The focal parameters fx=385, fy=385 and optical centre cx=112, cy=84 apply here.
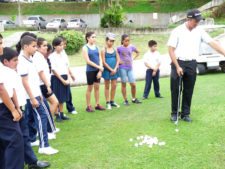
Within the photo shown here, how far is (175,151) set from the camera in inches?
217

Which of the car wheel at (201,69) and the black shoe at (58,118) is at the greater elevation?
the car wheel at (201,69)

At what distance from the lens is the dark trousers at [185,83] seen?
6.77m

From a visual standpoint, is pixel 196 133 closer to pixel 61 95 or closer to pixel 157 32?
pixel 61 95

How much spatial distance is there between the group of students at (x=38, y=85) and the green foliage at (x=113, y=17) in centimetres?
2094

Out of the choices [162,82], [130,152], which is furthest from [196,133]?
[162,82]

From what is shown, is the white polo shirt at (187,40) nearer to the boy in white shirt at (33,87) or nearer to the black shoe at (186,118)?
the black shoe at (186,118)

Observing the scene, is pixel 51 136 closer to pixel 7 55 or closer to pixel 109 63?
pixel 7 55

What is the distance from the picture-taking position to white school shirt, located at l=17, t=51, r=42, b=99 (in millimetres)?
5222

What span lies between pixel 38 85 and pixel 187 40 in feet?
8.85

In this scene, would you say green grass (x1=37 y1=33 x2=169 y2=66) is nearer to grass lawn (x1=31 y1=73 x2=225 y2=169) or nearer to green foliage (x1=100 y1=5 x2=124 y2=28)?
green foliage (x1=100 y1=5 x2=124 y2=28)

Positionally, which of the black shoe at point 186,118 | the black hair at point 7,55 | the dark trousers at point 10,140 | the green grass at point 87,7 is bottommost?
the black shoe at point 186,118

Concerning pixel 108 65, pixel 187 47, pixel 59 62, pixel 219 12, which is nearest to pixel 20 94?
pixel 59 62

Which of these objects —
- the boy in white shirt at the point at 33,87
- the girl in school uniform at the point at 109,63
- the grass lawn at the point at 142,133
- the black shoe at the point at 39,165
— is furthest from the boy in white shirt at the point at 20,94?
the girl in school uniform at the point at 109,63

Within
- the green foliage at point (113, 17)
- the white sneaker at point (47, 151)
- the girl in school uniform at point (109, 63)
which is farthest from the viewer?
the green foliage at point (113, 17)
